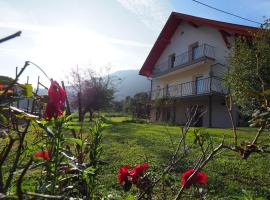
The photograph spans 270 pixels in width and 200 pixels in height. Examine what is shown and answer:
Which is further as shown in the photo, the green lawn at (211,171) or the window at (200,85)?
the window at (200,85)

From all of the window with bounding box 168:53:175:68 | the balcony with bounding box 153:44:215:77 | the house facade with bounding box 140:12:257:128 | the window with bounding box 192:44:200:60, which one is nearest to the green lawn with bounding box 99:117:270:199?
the house facade with bounding box 140:12:257:128

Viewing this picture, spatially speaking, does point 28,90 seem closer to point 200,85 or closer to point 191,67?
point 200,85

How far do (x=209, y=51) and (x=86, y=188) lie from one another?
20.0 meters

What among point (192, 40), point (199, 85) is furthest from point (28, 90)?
point (192, 40)

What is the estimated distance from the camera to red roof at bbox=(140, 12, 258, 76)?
1725cm

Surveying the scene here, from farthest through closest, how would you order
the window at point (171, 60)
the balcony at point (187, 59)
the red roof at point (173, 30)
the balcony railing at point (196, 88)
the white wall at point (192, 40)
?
the window at point (171, 60) < the balcony at point (187, 59) < the white wall at point (192, 40) < the balcony railing at point (196, 88) < the red roof at point (173, 30)

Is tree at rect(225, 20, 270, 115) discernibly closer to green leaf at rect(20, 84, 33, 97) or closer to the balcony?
the balcony

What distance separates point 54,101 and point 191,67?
21.2 metres

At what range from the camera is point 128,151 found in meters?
7.01

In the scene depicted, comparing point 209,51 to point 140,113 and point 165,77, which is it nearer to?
point 165,77

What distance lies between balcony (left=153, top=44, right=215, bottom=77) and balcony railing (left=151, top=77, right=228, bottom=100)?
52.1 inches

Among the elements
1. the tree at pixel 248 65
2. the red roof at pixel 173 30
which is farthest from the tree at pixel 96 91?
the tree at pixel 248 65

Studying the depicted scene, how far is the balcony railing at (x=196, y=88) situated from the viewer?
62.0ft

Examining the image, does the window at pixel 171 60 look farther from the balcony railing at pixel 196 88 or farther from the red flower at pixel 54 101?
the red flower at pixel 54 101
